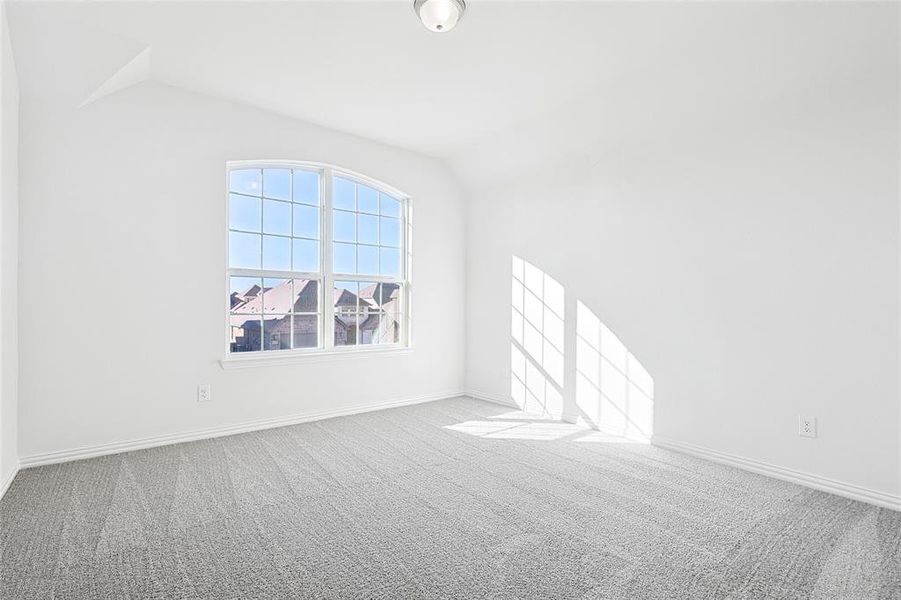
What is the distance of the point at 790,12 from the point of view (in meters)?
2.37

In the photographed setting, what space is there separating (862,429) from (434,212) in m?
3.87

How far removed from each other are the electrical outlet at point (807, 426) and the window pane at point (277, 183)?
4144 millimetres

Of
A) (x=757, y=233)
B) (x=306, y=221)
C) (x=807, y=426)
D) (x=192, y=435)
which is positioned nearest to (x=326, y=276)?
(x=306, y=221)

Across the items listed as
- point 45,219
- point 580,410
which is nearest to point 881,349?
point 580,410

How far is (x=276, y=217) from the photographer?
4031mm

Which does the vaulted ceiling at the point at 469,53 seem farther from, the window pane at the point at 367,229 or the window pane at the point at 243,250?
the window pane at the point at 367,229

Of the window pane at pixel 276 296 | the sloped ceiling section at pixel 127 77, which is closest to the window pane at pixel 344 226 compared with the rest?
the window pane at pixel 276 296

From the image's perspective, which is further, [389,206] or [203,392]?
[389,206]

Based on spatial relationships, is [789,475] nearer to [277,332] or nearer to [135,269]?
[277,332]

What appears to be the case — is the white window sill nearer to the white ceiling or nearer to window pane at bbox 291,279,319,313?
window pane at bbox 291,279,319,313

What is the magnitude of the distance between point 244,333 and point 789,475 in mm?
4018

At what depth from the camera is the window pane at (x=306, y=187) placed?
414 cm

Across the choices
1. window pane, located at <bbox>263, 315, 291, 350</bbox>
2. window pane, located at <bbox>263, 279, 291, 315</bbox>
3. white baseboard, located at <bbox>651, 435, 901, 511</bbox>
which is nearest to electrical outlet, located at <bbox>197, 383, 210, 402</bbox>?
window pane, located at <bbox>263, 315, 291, 350</bbox>

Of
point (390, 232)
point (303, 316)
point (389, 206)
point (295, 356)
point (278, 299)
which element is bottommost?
point (295, 356)
